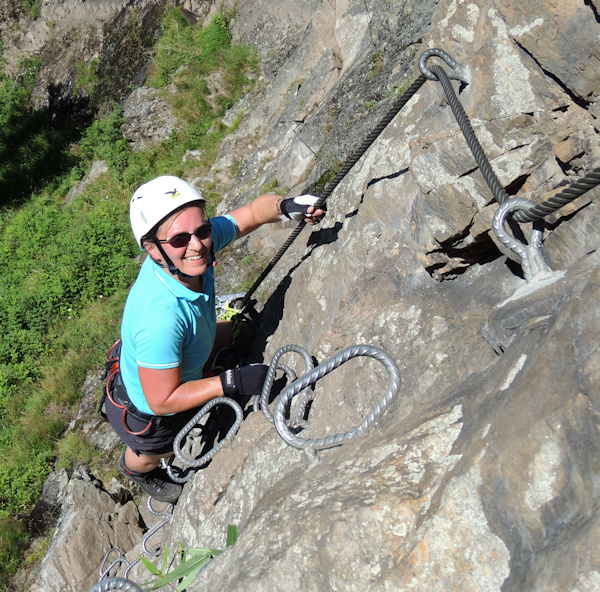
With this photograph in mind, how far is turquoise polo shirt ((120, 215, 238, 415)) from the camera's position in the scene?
11.4 ft

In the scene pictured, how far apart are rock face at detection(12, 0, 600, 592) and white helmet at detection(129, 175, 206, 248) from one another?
124 centimetres

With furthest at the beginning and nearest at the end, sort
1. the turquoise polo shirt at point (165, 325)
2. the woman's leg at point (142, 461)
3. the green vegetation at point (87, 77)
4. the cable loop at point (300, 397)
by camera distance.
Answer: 1. the green vegetation at point (87, 77)
2. the woman's leg at point (142, 461)
3. the turquoise polo shirt at point (165, 325)
4. the cable loop at point (300, 397)

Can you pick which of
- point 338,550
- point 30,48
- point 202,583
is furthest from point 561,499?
point 30,48

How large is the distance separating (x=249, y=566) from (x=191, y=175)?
842cm

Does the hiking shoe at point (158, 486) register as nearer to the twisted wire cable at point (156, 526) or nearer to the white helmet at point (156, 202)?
the twisted wire cable at point (156, 526)

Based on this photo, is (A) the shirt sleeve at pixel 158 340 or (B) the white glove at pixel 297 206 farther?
(B) the white glove at pixel 297 206

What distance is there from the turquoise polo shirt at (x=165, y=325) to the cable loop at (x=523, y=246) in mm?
2118

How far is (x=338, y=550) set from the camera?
2010 millimetres

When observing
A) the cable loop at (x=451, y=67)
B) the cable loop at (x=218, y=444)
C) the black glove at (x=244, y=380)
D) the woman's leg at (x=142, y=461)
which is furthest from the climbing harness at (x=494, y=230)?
the woman's leg at (x=142, y=461)

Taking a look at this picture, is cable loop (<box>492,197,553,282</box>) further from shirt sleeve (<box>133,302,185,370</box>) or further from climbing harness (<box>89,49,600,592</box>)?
shirt sleeve (<box>133,302,185,370</box>)

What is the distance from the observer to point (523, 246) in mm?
2412

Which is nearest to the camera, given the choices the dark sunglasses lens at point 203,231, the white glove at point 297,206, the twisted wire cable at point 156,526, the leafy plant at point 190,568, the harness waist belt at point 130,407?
the leafy plant at point 190,568

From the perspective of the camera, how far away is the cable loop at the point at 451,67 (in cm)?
311

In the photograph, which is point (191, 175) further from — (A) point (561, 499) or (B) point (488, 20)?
(A) point (561, 499)
